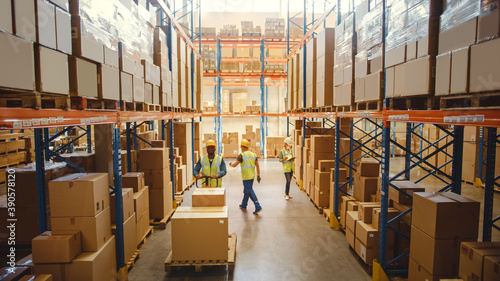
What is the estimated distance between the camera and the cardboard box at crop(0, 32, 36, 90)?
2.38 m

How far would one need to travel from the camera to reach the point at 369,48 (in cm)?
512

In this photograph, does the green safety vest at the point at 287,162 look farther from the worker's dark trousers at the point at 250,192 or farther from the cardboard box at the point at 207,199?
the cardboard box at the point at 207,199

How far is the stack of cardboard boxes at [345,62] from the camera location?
589 centimetres

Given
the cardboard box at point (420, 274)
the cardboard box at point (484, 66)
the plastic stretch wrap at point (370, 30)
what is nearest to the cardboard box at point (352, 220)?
the cardboard box at point (420, 274)

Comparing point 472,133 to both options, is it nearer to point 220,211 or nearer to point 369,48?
point 369,48

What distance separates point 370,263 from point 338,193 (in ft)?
7.22

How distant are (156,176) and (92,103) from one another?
312 centimetres

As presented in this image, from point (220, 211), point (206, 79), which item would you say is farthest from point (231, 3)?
point (220, 211)

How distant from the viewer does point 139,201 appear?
5891mm

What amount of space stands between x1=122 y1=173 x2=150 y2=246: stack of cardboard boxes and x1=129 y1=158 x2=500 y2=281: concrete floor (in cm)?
31

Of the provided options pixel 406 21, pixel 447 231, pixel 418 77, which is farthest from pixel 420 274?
pixel 406 21

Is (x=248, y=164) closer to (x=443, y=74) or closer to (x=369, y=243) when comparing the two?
(x=369, y=243)

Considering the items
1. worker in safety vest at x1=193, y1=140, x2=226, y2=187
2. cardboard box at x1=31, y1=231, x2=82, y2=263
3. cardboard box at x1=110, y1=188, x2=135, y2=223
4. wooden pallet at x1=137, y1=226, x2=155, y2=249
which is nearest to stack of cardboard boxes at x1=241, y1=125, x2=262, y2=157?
worker in safety vest at x1=193, y1=140, x2=226, y2=187

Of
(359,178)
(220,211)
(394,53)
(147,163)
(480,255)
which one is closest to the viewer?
(480,255)
